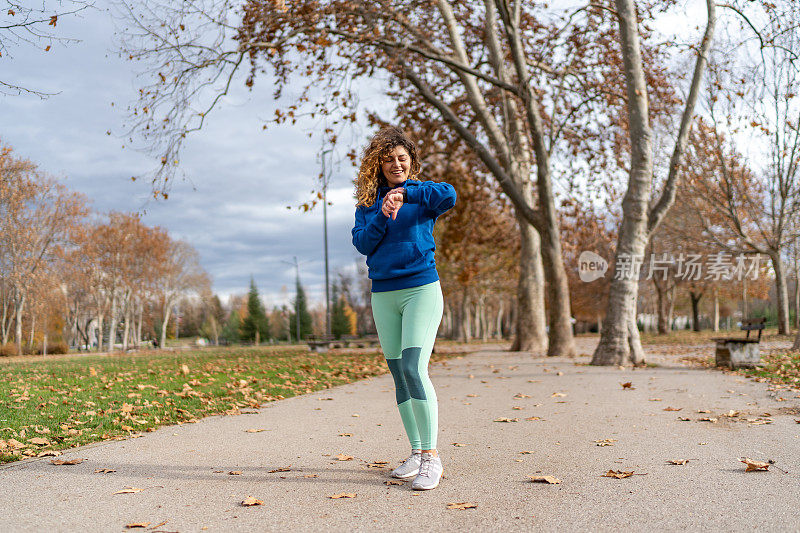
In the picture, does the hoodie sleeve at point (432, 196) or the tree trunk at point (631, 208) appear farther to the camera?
the tree trunk at point (631, 208)

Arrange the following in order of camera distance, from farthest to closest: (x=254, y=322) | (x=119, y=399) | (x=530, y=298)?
(x=254, y=322) → (x=530, y=298) → (x=119, y=399)

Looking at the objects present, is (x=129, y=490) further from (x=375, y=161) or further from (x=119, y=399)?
(x=119, y=399)

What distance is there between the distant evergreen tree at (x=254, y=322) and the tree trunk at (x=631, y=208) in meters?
66.9

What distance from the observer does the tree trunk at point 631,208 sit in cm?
1337

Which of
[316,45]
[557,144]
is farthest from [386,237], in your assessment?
[557,144]

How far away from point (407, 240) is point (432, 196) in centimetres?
32

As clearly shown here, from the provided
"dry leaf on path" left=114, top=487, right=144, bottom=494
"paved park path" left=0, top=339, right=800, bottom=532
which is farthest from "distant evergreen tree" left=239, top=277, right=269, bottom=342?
"dry leaf on path" left=114, top=487, right=144, bottom=494

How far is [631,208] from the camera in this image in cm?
1355

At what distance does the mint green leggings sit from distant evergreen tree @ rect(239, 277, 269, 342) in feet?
245

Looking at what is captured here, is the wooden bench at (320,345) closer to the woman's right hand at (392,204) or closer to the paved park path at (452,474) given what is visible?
the paved park path at (452,474)

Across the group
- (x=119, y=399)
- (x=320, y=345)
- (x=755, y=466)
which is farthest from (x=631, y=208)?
(x=320, y=345)

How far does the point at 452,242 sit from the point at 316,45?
478 inches

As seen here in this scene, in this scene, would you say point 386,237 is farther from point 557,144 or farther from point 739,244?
point 739,244

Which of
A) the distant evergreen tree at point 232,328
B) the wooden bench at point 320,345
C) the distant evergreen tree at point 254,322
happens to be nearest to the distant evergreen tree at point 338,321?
the distant evergreen tree at point 254,322
